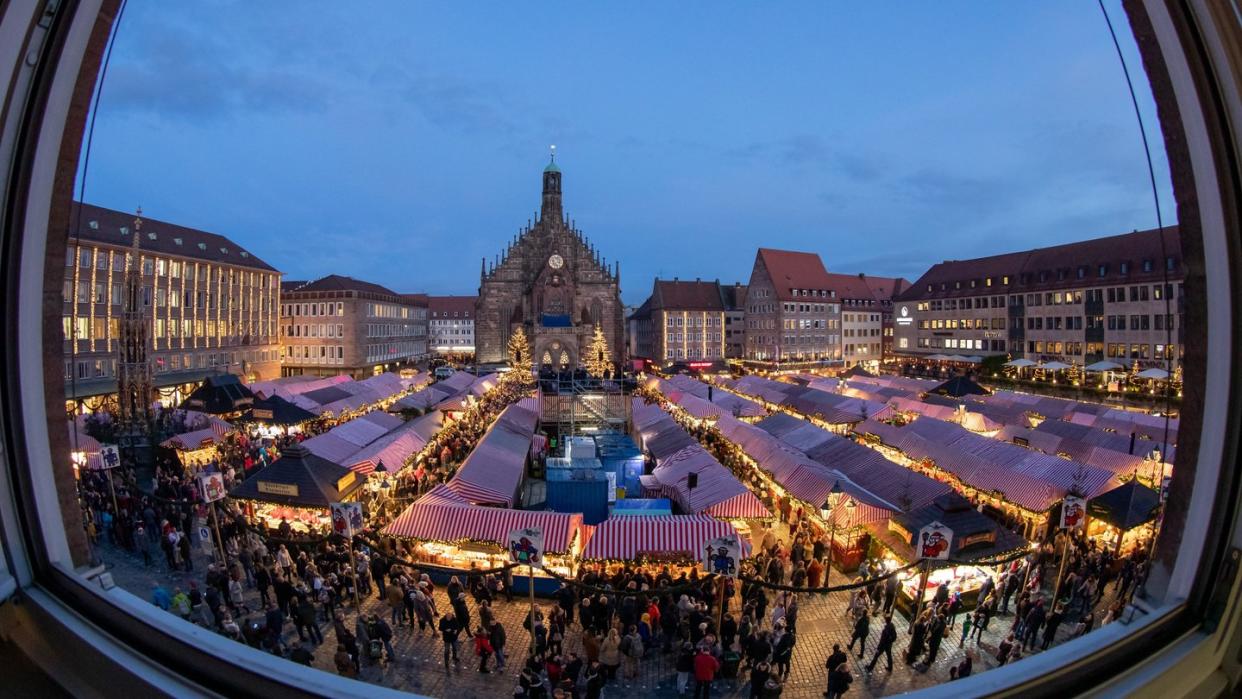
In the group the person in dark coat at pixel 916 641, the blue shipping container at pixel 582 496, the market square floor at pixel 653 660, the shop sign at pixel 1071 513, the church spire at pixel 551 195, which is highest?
the church spire at pixel 551 195

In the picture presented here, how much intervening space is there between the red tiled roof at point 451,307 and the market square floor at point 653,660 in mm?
87169

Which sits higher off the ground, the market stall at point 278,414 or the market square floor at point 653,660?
the market stall at point 278,414

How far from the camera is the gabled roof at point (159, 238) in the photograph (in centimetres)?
3344

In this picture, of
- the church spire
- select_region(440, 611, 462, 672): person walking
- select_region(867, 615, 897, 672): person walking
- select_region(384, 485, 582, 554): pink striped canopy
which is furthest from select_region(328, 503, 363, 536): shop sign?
the church spire

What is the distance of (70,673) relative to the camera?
2008mm

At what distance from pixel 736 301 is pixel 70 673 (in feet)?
223

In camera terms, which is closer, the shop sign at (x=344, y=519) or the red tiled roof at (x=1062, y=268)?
the shop sign at (x=344, y=519)

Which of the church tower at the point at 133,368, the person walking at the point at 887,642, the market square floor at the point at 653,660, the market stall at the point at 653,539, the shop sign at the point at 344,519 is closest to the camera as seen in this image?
the market square floor at the point at 653,660

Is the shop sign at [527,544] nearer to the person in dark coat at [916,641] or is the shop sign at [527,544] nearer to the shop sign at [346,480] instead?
the person in dark coat at [916,641]

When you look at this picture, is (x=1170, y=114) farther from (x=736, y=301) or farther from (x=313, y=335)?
(x=736, y=301)

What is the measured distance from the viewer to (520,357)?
1870 inches

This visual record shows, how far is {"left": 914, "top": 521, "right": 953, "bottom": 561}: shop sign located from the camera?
25.4ft

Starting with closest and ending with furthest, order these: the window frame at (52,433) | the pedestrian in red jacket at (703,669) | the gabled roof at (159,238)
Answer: the window frame at (52,433)
the pedestrian in red jacket at (703,669)
the gabled roof at (159,238)

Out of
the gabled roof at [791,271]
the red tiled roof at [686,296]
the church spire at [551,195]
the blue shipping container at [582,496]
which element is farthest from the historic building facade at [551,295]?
the blue shipping container at [582,496]
